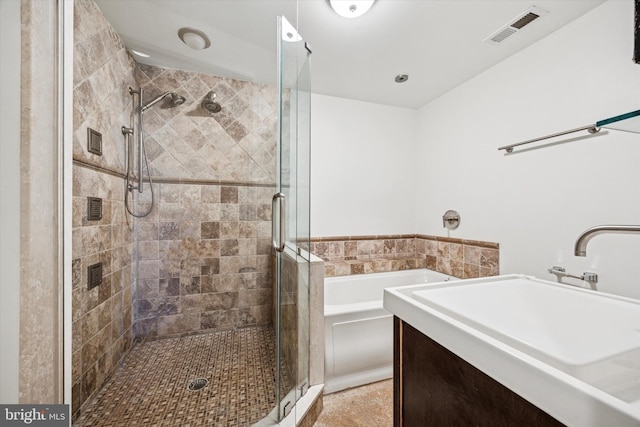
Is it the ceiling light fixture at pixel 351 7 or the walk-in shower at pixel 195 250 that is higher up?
the ceiling light fixture at pixel 351 7

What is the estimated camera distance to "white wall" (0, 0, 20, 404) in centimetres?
67

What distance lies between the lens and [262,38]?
1608 millimetres

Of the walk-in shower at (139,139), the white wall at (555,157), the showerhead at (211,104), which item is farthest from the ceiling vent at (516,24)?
the walk-in shower at (139,139)

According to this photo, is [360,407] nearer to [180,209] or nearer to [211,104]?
[180,209]

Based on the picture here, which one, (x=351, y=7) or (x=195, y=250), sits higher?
(x=351, y=7)

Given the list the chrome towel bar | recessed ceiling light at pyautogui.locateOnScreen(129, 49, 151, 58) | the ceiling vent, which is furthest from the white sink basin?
recessed ceiling light at pyautogui.locateOnScreen(129, 49, 151, 58)

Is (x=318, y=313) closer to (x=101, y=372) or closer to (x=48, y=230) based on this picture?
(x=48, y=230)

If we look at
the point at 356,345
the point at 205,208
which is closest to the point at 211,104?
the point at 205,208

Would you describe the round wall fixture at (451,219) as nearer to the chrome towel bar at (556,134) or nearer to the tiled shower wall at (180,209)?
the chrome towel bar at (556,134)

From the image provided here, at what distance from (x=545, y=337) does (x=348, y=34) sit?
1812mm

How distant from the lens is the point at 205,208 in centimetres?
209

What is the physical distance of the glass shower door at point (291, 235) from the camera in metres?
1.24

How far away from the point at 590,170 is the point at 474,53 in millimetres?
1052

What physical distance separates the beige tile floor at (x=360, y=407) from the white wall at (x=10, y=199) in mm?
1268
